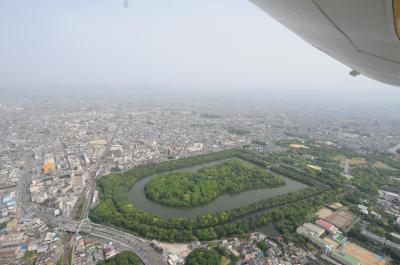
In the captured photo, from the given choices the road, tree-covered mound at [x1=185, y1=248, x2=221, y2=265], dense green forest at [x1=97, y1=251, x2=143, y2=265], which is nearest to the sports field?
tree-covered mound at [x1=185, y1=248, x2=221, y2=265]

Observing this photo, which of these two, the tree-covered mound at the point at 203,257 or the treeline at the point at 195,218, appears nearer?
the tree-covered mound at the point at 203,257

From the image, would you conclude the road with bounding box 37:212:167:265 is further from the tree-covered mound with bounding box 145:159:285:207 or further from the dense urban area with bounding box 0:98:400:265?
the tree-covered mound with bounding box 145:159:285:207

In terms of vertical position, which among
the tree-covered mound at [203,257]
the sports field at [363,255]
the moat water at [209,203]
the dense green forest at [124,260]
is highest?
the tree-covered mound at [203,257]

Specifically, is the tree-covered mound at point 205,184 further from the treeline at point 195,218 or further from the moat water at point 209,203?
the treeline at point 195,218

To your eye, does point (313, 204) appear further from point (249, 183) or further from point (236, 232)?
point (236, 232)

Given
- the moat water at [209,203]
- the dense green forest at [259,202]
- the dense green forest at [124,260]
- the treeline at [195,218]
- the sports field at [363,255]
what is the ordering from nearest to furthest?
Answer: 1. the dense green forest at [124,260]
2. the sports field at [363,255]
3. the treeline at [195,218]
4. the dense green forest at [259,202]
5. the moat water at [209,203]

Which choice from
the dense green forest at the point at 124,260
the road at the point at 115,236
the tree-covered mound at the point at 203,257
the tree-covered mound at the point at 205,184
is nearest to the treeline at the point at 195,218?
the road at the point at 115,236
